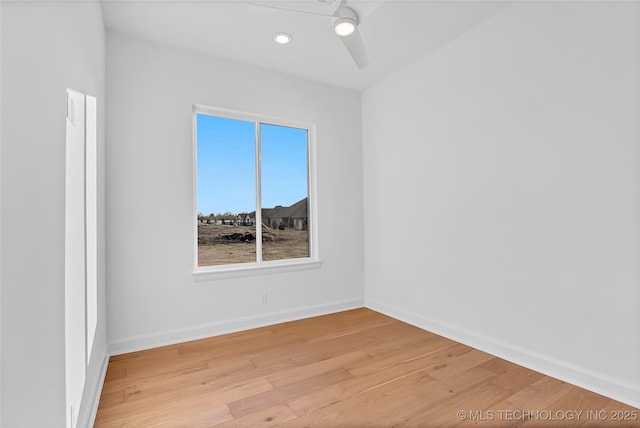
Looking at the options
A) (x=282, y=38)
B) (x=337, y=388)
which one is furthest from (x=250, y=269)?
(x=282, y=38)

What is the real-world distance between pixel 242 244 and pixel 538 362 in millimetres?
2672

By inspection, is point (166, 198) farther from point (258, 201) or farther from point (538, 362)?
point (538, 362)

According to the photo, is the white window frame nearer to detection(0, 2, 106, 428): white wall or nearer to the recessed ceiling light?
the recessed ceiling light

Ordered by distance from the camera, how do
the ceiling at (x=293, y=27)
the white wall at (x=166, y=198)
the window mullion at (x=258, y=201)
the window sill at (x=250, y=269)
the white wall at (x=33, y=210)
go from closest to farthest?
the white wall at (x=33, y=210), the ceiling at (x=293, y=27), the white wall at (x=166, y=198), the window sill at (x=250, y=269), the window mullion at (x=258, y=201)

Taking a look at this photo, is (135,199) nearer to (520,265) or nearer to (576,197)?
(520,265)

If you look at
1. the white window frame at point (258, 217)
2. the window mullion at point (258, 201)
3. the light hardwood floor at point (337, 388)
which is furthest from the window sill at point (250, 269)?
the light hardwood floor at point (337, 388)

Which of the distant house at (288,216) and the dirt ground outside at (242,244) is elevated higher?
the distant house at (288,216)

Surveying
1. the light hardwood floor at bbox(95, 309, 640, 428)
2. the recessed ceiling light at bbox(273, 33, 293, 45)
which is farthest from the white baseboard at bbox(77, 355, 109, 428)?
the recessed ceiling light at bbox(273, 33, 293, 45)

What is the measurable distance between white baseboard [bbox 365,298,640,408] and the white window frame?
1.27 metres

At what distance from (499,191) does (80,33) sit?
285cm

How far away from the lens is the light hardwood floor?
1806 mm

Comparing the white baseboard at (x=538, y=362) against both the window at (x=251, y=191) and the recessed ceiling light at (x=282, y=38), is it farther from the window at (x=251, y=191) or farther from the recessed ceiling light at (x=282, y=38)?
the recessed ceiling light at (x=282, y=38)

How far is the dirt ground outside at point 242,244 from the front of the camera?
3223 mm

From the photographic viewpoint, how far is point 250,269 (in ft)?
10.8
